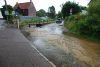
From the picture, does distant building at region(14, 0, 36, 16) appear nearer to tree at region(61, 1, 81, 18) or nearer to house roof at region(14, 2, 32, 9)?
house roof at region(14, 2, 32, 9)

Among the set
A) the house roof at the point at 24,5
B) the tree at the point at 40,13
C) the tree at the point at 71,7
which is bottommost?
the tree at the point at 40,13

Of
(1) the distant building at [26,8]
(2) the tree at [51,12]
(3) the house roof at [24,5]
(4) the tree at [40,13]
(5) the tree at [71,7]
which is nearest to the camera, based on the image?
(5) the tree at [71,7]

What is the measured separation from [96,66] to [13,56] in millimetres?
4634

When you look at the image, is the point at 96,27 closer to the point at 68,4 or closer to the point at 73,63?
the point at 73,63

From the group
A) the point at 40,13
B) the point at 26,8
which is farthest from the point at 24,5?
the point at 40,13

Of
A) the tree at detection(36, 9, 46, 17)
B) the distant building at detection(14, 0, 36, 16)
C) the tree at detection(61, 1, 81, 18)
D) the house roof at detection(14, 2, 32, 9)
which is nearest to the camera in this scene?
the tree at detection(61, 1, 81, 18)

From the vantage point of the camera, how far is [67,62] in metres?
13.0

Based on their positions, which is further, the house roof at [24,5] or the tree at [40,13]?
the tree at [40,13]

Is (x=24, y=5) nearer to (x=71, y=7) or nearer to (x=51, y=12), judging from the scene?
(x=51, y=12)

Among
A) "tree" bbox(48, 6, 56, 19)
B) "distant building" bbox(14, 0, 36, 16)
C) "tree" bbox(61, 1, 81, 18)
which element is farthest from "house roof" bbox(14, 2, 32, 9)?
"tree" bbox(61, 1, 81, 18)

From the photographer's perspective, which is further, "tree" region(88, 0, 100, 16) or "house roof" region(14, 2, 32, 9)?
"house roof" region(14, 2, 32, 9)

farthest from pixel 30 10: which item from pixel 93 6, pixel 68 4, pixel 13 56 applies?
pixel 13 56

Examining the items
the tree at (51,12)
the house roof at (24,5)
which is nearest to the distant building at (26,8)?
the house roof at (24,5)

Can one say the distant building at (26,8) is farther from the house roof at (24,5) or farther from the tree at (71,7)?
the tree at (71,7)
